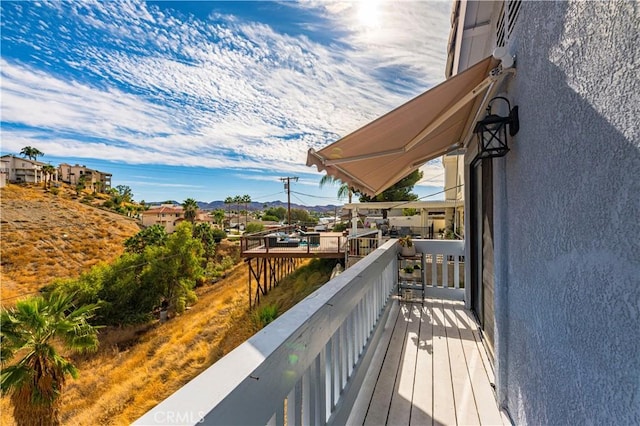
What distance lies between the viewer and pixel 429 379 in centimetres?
280

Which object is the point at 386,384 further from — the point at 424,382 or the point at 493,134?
the point at 493,134

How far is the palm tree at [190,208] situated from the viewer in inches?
1780

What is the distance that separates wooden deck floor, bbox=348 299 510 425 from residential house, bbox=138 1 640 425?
75 mm

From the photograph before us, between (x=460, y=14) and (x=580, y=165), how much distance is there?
154 inches

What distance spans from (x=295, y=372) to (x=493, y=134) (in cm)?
196

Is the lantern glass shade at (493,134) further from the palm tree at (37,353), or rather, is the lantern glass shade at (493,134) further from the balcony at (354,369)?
the palm tree at (37,353)

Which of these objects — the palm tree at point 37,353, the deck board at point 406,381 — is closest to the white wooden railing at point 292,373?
the deck board at point 406,381

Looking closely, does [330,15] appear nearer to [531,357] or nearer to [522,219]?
[522,219]

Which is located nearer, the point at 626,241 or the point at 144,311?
the point at 626,241

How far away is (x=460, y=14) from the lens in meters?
→ 3.92

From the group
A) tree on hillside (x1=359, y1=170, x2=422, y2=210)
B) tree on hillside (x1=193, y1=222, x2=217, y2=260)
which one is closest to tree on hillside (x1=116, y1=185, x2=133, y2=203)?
tree on hillside (x1=193, y1=222, x2=217, y2=260)

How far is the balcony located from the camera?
2.83 feet

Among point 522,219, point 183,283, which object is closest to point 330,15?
point 522,219

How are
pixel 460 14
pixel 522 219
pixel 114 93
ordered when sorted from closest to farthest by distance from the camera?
1. pixel 522 219
2. pixel 460 14
3. pixel 114 93
